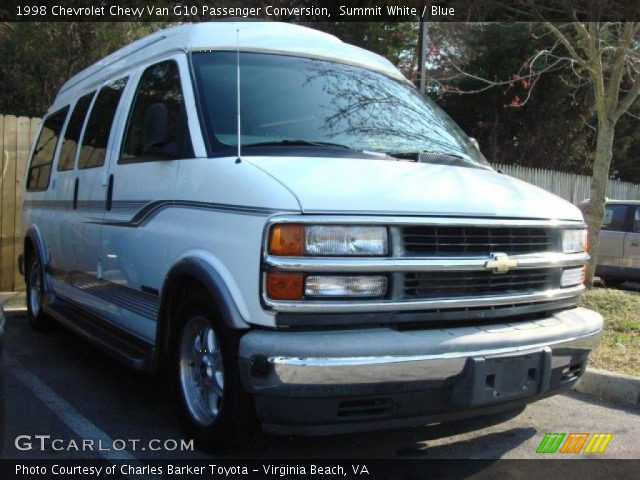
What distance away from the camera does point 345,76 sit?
4441 millimetres

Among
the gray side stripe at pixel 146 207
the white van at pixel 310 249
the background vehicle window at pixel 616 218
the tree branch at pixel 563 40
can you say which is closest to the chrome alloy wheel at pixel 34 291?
the gray side stripe at pixel 146 207

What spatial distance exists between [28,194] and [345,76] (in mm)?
4147

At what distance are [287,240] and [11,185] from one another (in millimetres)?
6731

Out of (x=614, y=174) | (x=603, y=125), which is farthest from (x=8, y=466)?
(x=614, y=174)

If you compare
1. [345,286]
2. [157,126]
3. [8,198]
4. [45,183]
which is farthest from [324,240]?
[8,198]

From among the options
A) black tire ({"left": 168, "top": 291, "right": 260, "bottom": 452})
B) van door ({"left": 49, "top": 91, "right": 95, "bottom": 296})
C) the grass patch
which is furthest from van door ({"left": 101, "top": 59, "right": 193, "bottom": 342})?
the grass patch

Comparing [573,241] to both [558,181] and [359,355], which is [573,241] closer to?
[359,355]

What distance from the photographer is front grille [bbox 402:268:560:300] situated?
3146 mm

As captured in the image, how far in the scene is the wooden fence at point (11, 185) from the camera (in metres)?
8.37

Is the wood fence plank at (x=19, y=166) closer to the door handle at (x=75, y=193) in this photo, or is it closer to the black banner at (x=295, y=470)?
the door handle at (x=75, y=193)

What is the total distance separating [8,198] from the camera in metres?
8.45

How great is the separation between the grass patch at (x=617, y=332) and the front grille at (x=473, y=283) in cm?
221

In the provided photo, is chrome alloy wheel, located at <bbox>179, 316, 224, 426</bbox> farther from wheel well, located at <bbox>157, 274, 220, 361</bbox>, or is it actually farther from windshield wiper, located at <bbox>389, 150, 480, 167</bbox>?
windshield wiper, located at <bbox>389, 150, 480, 167</bbox>

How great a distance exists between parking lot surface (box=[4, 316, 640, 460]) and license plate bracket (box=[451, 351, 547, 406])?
0.71m
